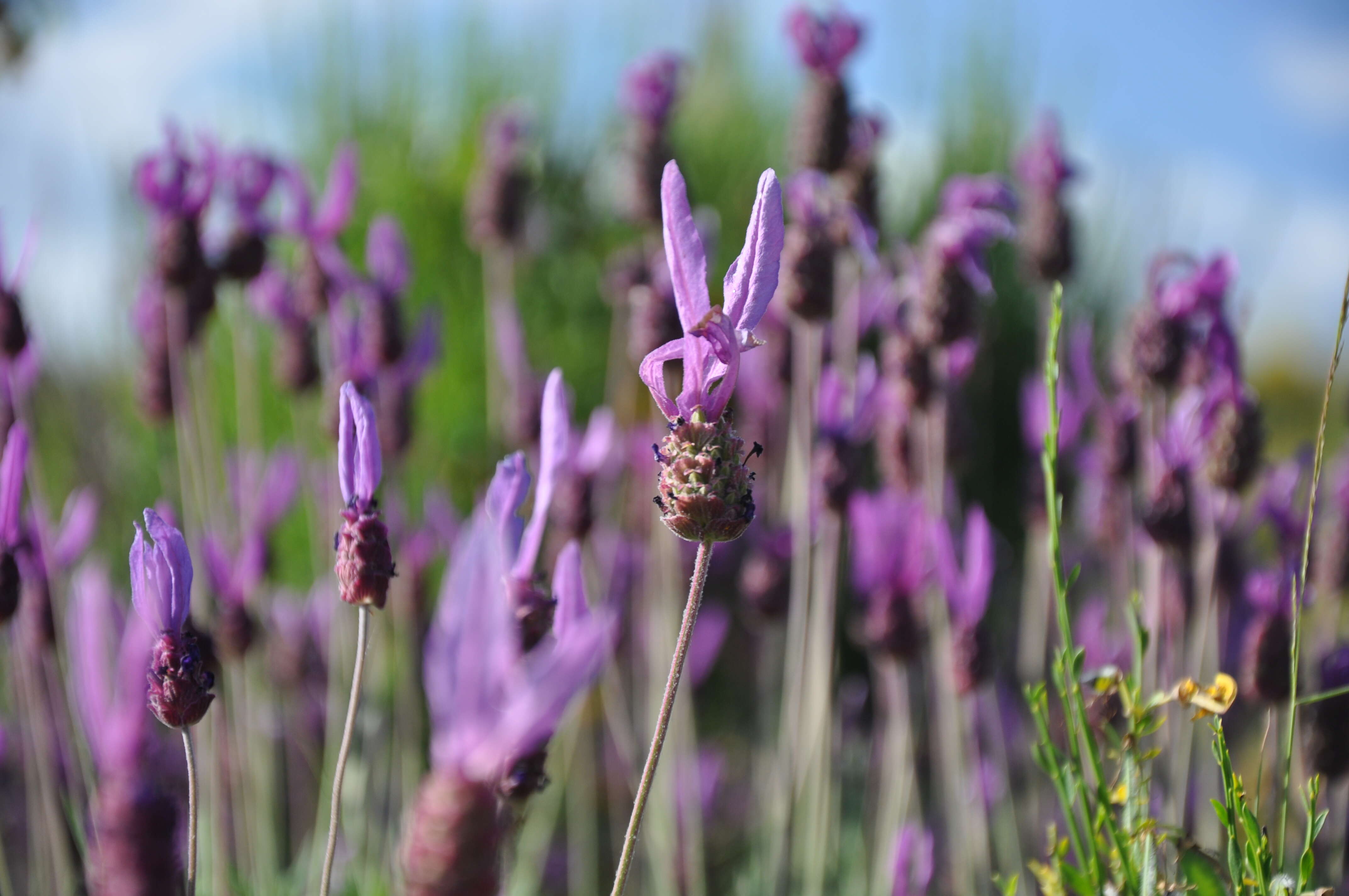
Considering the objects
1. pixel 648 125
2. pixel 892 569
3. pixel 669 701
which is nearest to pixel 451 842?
pixel 669 701

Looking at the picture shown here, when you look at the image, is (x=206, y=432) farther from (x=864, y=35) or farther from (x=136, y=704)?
(x=864, y=35)

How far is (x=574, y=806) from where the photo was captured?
9.41ft

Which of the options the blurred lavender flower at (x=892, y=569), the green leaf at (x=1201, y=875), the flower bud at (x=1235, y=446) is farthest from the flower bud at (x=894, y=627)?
the green leaf at (x=1201, y=875)

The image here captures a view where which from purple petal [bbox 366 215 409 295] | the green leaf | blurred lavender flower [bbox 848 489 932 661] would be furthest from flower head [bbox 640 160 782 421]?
purple petal [bbox 366 215 409 295]

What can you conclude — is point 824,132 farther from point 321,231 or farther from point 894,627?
point 321,231

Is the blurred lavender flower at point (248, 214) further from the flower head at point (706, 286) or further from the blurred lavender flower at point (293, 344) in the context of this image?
the flower head at point (706, 286)

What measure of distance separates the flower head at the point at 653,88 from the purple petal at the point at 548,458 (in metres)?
1.63

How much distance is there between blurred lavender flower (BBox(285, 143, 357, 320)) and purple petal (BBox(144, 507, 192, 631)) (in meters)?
1.34

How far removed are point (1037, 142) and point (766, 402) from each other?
87 cm

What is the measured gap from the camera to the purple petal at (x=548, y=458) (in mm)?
1027

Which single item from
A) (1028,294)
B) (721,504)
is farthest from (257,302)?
(1028,294)

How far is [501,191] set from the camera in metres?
2.69

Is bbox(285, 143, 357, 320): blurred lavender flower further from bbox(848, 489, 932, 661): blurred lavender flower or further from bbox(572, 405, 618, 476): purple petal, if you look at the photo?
bbox(848, 489, 932, 661): blurred lavender flower

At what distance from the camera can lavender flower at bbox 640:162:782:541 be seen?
2.69ft
